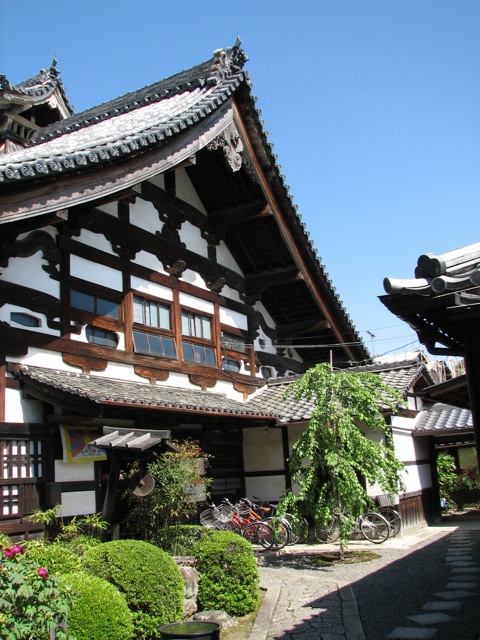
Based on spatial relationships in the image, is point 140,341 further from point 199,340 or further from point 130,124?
point 130,124

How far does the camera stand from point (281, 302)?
18.6m

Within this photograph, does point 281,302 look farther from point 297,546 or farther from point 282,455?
point 297,546

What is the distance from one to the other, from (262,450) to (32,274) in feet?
28.2

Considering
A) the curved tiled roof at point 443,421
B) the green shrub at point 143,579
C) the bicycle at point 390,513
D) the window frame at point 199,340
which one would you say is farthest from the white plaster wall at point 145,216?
the curved tiled roof at point 443,421

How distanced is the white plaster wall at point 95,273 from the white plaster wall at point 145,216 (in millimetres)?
1503

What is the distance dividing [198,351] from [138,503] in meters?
5.49

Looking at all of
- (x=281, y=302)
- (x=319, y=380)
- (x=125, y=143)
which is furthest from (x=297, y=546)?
(x=125, y=143)

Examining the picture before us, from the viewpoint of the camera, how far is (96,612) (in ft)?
21.2

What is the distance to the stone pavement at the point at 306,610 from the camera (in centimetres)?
738

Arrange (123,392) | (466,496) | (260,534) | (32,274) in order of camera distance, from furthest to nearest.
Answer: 1. (466,496)
2. (260,534)
3. (123,392)
4. (32,274)

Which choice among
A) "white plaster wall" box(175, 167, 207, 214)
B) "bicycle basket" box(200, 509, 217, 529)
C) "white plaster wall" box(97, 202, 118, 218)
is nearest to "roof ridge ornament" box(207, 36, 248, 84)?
"white plaster wall" box(175, 167, 207, 214)

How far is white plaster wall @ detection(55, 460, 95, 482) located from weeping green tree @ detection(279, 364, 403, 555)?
3769 mm

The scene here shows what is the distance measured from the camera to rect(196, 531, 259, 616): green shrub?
27.8 feet

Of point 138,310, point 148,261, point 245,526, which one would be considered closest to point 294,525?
point 245,526
